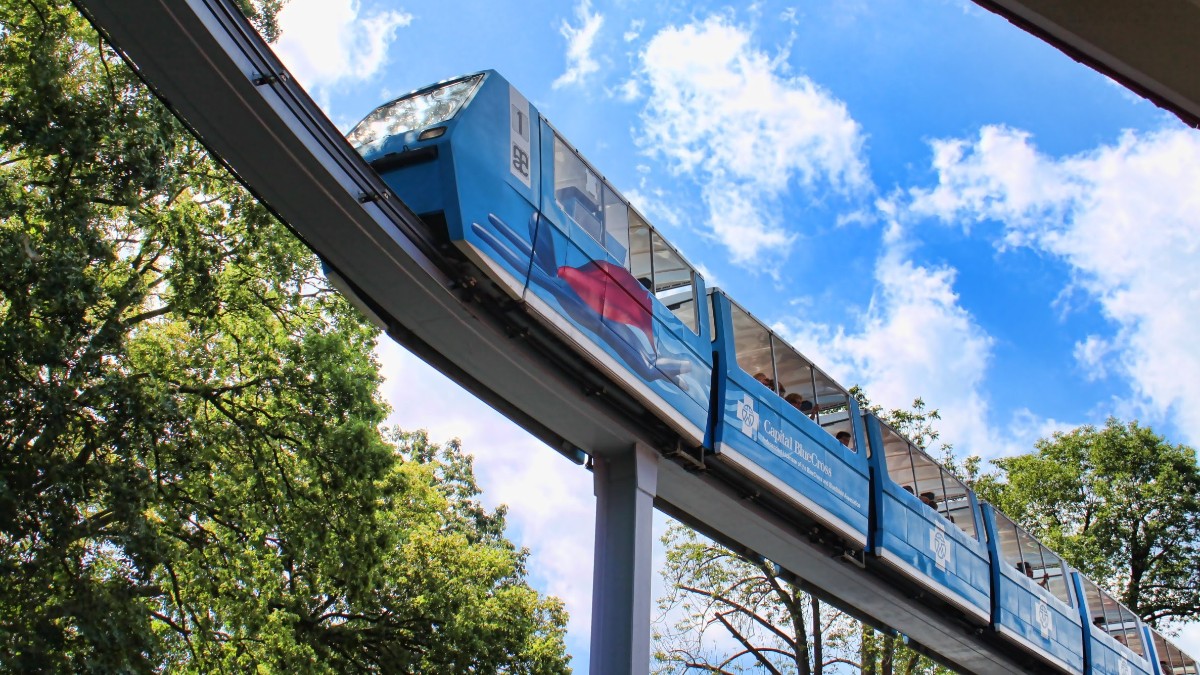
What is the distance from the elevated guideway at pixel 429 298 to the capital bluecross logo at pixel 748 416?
25.4 inches

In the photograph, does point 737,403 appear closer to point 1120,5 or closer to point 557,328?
point 557,328

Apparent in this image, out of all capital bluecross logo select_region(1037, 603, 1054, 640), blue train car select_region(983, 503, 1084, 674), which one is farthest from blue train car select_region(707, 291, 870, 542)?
capital bluecross logo select_region(1037, 603, 1054, 640)

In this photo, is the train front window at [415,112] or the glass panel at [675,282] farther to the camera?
the glass panel at [675,282]

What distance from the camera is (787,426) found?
10.8 metres

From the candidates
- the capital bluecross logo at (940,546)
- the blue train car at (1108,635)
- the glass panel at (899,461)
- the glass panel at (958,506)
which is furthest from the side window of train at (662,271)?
the blue train car at (1108,635)

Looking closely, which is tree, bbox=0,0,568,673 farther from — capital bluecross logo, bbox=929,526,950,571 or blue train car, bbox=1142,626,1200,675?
blue train car, bbox=1142,626,1200,675

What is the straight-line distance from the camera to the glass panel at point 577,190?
862cm

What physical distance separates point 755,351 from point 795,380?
3.27 feet

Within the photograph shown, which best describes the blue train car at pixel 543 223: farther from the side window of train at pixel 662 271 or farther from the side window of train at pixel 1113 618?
the side window of train at pixel 1113 618

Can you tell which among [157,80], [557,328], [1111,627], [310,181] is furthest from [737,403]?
[1111,627]

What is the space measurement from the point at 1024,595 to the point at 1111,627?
555cm

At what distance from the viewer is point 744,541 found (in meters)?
11.9

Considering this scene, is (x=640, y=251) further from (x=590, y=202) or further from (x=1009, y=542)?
(x=1009, y=542)

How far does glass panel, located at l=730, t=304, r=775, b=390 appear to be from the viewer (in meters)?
11.3
